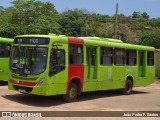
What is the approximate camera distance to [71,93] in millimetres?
15711

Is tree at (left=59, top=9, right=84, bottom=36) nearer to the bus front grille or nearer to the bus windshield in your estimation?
the bus windshield

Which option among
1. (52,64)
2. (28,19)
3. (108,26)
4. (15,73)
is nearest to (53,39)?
(52,64)

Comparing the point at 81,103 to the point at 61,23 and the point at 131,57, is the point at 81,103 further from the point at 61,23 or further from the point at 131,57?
the point at 61,23

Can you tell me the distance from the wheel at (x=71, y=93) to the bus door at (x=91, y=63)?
1161 mm

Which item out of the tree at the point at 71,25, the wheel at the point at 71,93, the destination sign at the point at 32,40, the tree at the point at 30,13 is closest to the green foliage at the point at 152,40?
the tree at the point at 30,13

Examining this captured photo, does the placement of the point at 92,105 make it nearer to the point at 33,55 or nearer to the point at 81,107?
the point at 81,107

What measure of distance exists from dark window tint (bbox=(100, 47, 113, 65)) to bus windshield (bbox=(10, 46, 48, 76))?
396 cm

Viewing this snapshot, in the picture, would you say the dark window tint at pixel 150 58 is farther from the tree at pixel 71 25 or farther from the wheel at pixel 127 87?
the tree at pixel 71 25

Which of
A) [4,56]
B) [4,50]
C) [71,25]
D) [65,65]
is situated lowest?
[65,65]

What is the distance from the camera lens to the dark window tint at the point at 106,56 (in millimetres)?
17781

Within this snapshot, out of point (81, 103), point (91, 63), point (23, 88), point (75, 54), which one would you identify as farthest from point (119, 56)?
point (23, 88)

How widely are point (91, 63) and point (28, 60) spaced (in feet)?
10.9

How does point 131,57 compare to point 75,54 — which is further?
point 131,57

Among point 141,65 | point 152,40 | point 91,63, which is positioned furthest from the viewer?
point 152,40
